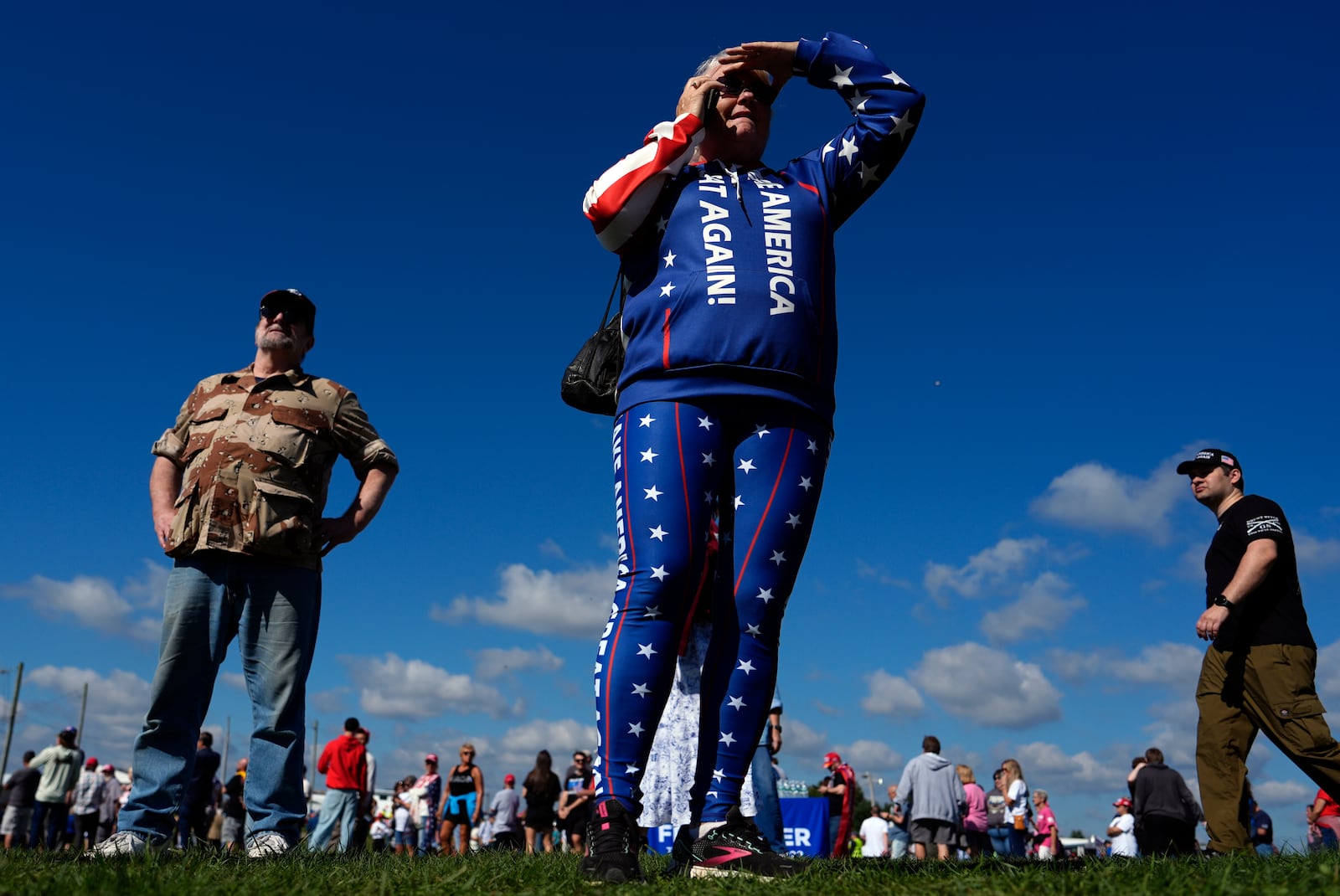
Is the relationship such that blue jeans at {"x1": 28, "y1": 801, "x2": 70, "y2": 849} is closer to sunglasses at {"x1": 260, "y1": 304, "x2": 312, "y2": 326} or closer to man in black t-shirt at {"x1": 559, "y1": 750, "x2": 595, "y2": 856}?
man in black t-shirt at {"x1": 559, "y1": 750, "x2": 595, "y2": 856}

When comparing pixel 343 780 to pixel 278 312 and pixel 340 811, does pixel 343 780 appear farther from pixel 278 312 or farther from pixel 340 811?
pixel 278 312

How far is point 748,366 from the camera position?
10.9ft

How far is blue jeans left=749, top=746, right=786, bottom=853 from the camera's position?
780cm

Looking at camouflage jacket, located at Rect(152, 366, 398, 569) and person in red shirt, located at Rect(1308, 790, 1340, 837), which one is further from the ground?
camouflage jacket, located at Rect(152, 366, 398, 569)

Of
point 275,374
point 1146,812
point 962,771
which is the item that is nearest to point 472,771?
point 962,771

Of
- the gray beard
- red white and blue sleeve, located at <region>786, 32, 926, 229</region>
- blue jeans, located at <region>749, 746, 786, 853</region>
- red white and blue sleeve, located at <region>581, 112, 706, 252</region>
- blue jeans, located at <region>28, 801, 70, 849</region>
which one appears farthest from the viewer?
blue jeans, located at <region>28, 801, 70, 849</region>

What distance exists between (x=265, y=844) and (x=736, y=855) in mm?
2214

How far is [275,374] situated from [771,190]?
2598 mm

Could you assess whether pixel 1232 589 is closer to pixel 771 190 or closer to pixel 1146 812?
pixel 771 190

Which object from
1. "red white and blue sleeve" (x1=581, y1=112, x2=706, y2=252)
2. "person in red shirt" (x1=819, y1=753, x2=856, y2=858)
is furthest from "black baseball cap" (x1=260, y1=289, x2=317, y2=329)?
"person in red shirt" (x1=819, y1=753, x2=856, y2=858)

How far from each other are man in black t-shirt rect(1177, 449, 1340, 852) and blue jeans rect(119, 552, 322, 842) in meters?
4.45

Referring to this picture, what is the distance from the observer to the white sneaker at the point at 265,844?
4.11 meters

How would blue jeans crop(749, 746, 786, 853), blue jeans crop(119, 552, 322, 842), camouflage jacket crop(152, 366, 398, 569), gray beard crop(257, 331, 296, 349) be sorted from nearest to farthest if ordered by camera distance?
blue jeans crop(119, 552, 322, 842)
camouflage jacket crop(152, 366, 398, 569)
gray beard crop(257, 331, 296, 349)
blue jeans crop(749, 746, 786, 853)

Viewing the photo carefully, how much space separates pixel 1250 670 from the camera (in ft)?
17.7
